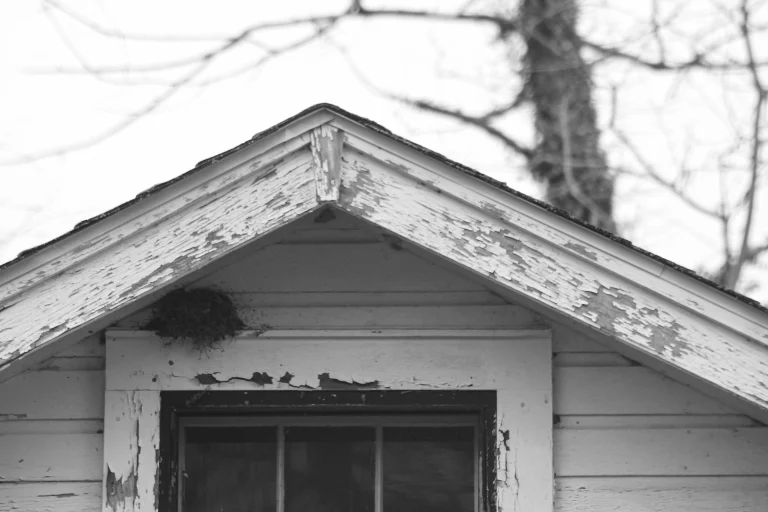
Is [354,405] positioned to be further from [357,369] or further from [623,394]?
[623,394]

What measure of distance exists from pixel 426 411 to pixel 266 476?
1.93 feet

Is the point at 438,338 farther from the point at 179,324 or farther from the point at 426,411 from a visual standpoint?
the point at 179,324

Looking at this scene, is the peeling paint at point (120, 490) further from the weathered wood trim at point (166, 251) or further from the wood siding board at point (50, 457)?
the weathered wood trim at point (166, 251)

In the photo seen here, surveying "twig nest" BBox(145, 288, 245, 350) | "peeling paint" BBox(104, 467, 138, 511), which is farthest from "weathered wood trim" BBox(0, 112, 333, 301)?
"peeling paint" BBox(104, 467, 138, 511)

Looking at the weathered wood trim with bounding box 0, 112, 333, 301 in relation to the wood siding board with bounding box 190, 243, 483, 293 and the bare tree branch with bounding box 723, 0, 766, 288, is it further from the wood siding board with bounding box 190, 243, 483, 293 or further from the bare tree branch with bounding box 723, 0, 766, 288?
the bare tree branch with bounding box 723, 0, 766, 288

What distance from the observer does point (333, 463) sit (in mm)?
2789

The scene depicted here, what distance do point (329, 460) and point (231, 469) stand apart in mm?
329

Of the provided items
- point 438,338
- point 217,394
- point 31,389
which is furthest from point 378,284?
point 31,389

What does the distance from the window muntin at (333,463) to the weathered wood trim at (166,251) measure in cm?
69

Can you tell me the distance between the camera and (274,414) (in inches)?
108

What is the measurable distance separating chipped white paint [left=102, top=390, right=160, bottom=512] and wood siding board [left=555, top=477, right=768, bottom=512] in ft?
4.10

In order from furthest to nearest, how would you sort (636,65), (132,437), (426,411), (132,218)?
(636,65), (426,411), (132,437), (132,218)

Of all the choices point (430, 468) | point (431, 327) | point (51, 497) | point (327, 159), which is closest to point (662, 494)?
point (430, 468)

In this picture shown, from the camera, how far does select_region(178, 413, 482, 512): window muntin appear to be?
109 inches
